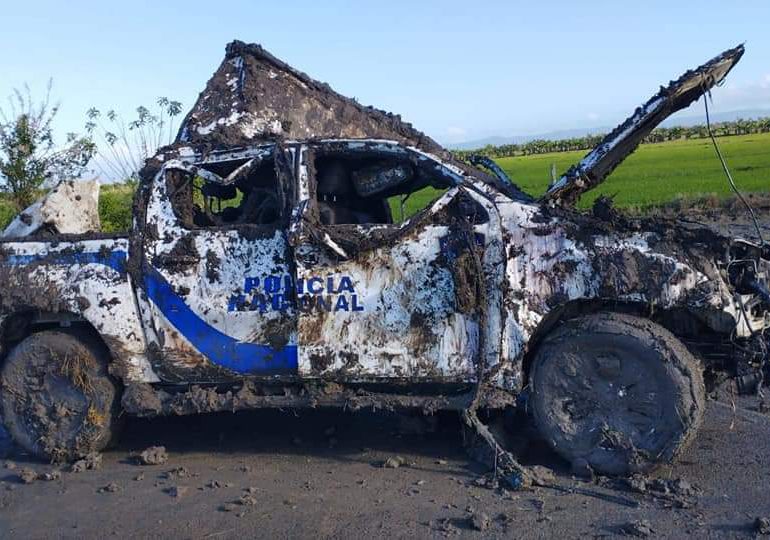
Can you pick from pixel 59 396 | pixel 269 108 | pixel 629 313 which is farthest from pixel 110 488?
pixel 629 313

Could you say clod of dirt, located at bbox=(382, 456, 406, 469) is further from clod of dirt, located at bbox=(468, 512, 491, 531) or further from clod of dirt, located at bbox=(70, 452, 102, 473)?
clod of dirt, located at bbox=(70, 452, 102, 473)

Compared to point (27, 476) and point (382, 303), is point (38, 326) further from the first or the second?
point (382, 303)

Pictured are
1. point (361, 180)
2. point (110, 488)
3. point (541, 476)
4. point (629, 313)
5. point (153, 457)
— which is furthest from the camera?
point (361, 180)

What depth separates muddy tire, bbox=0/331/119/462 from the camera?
18.7 ft

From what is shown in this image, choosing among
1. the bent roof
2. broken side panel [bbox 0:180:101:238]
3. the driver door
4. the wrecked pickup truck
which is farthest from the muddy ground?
the bent roof

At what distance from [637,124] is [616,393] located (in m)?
1.71

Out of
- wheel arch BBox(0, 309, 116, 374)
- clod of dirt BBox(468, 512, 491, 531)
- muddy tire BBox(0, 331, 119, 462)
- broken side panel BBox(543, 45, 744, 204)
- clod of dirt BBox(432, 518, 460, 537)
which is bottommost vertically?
clod of dirt BBox(432, 518, 460, 537)

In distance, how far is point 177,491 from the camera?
5066 millimetres

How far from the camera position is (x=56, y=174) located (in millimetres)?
14141

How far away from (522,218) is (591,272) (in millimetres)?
521

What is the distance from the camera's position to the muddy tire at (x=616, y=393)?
15.9 ft

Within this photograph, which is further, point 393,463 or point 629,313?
point 393,463

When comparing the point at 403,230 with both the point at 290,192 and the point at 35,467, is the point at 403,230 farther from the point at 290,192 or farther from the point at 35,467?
the point at 35,467

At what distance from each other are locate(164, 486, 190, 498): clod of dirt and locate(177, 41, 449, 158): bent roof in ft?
8.67
